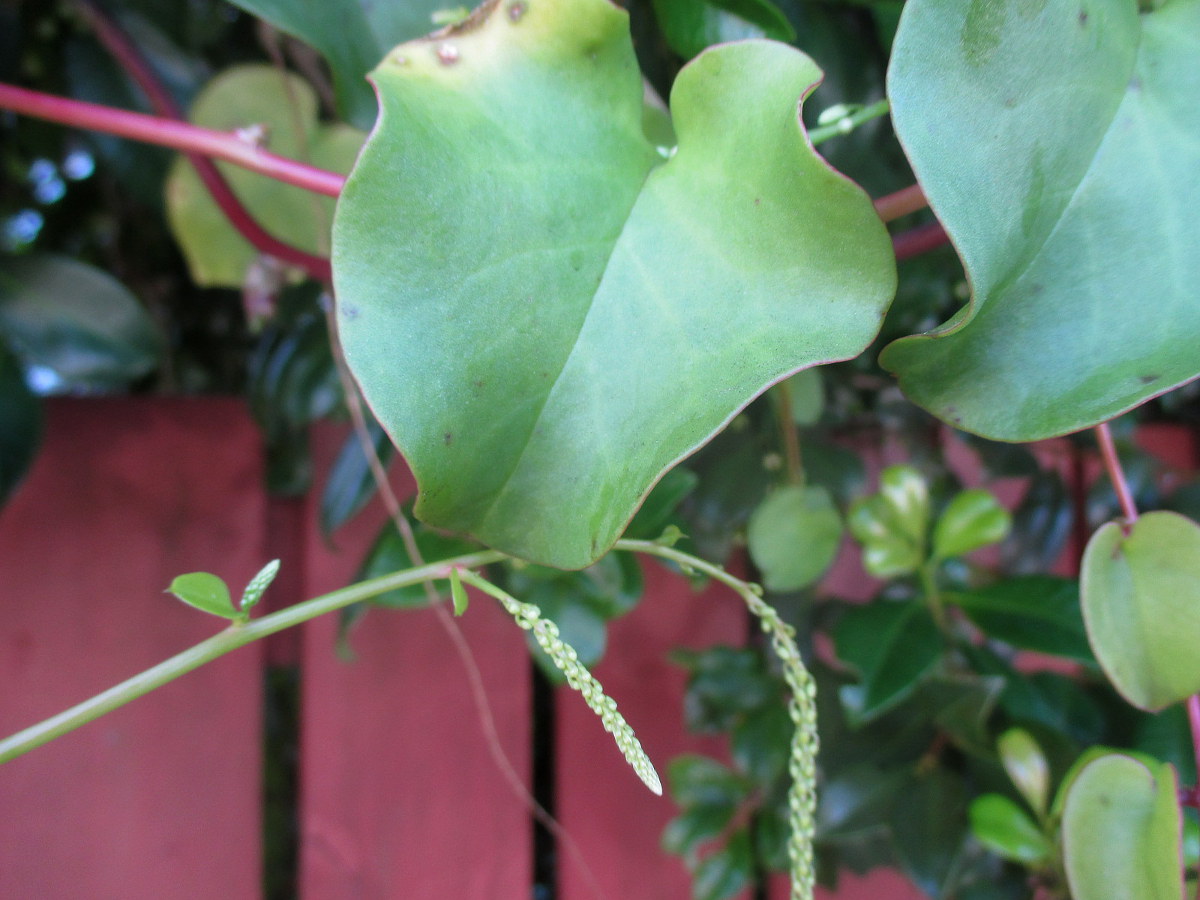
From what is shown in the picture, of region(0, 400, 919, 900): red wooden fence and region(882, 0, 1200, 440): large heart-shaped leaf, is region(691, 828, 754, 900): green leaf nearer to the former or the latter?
region(0, 400, 919, 900): red wooden fence

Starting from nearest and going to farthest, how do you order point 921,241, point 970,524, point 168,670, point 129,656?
point 168,670 → point 921,241 → point 970,524 → point 129,656

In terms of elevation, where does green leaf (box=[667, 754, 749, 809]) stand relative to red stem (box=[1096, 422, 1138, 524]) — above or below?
below

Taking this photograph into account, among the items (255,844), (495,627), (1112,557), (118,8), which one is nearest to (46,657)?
(255,844)

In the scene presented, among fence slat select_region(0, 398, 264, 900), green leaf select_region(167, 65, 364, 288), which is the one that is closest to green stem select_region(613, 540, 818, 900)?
green leaf select_region(167, 65, 364, 288)

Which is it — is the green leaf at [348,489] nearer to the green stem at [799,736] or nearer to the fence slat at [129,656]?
→ the fence slat at [129,656]

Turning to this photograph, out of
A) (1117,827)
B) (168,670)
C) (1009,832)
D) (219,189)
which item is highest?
(219,189)

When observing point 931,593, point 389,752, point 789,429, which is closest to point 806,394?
point 789,429

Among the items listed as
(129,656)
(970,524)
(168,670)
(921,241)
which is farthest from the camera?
(129,656)

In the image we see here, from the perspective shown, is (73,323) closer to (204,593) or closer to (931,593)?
(204,593)
